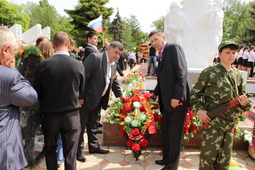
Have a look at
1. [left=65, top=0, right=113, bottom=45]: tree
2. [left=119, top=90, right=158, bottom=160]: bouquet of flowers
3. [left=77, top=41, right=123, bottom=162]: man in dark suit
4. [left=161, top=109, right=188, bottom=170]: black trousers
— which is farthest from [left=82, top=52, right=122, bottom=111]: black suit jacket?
[left=65, top=0, right=113, bottom=45]: tree

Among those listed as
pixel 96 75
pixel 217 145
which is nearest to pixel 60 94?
pixel 96 75

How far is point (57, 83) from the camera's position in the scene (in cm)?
209

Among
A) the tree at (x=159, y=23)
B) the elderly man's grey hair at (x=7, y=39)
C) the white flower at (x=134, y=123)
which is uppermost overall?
the tree at (x=159, y=23)

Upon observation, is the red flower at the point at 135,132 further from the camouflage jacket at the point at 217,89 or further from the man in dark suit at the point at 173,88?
the camouflage jacket at the point at 217,89

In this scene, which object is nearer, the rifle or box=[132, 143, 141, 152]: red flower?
the rifle

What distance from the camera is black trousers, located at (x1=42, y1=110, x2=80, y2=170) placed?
2.18 metres

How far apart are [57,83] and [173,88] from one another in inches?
55.2

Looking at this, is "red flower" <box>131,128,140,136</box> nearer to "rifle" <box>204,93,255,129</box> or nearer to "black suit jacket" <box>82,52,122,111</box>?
"black suit jacket" <box>82,52,122,111</box>

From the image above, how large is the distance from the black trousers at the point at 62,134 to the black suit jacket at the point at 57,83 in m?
0.09

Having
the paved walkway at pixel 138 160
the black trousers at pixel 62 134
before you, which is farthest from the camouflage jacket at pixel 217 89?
the black trousers at pixel 62 134

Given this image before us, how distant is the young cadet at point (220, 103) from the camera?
210cm

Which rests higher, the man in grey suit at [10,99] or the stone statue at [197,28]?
the stone statue at [197,28]

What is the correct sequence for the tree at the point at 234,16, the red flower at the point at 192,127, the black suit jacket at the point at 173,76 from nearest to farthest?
the black suit jacket at the point at 173,76 → the red flower at the point at 192,127 → the tree at the point at 234,16

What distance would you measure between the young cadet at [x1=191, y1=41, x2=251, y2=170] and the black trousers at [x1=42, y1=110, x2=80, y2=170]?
54.7 inches
